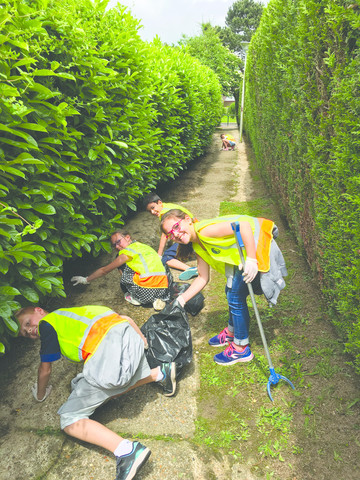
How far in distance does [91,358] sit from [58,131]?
2060 mm

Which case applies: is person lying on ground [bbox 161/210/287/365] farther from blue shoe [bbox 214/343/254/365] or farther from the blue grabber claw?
the blue grabber claw

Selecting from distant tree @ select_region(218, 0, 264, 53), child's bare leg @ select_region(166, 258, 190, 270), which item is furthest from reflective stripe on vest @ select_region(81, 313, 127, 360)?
distant tree @ select_region(218, 0, 264, 53)

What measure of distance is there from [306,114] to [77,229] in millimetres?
2702

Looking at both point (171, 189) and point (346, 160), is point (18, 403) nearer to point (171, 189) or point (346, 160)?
point (346, 160)

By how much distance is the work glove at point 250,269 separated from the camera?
2.65 m

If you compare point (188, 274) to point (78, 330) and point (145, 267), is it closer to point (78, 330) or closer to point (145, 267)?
point (145, 267)

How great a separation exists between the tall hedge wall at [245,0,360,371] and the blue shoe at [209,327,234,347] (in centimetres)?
101

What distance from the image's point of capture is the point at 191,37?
87.6ft

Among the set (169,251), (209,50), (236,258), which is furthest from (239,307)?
(209,50)

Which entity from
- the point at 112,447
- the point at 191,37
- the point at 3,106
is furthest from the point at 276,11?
the point at 191,37

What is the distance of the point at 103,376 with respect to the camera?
238 centimetres

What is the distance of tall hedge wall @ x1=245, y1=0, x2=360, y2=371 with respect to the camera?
2262 mm

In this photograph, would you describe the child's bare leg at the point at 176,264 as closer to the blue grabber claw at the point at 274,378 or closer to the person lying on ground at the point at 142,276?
the person lying on ground at the point at 142,276

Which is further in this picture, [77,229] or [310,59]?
[77,229]
